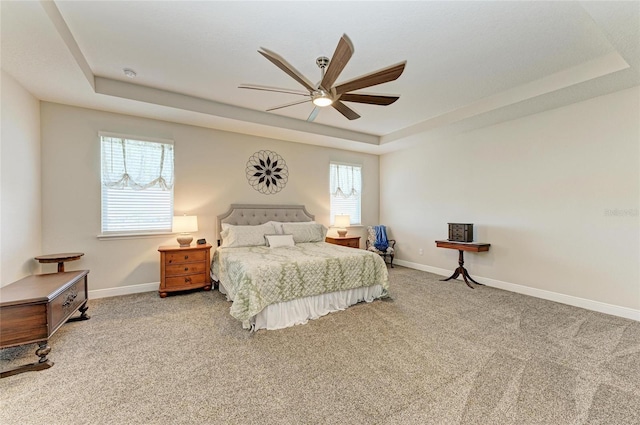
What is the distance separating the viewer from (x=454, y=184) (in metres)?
5.03

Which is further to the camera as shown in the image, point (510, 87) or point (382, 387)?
point (510, 87)

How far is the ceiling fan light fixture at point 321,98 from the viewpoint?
2.56m

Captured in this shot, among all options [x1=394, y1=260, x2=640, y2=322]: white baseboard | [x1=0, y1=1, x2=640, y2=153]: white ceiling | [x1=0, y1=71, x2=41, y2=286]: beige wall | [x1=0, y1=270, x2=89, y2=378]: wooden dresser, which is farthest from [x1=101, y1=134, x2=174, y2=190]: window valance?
[x1=394, y1=260, x2=640, y2=322]: white baseboard

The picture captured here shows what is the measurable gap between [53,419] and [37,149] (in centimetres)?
340

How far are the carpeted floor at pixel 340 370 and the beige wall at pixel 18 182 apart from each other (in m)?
0.96

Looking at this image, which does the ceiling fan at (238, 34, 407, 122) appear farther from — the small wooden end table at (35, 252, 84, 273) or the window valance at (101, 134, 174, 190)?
the small wooden end table at (35, 252, 84, 273)

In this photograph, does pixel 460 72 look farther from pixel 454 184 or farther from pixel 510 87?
pixel 454 184

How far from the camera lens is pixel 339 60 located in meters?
2.09

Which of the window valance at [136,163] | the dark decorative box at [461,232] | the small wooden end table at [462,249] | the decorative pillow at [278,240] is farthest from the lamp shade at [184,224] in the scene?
the dark decorative box at [461,232]

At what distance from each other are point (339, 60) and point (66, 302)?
3.33 m

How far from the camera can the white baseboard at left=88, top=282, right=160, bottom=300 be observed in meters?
3.78

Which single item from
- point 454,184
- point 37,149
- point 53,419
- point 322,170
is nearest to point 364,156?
point 322,170

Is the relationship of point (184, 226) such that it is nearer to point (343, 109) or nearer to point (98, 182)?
point (98, 182)

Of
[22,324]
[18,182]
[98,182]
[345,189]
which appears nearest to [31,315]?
[22,324]
